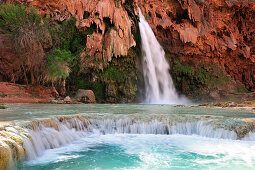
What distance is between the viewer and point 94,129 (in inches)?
257

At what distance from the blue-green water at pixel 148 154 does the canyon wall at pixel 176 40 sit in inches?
541

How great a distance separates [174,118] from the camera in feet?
22.4

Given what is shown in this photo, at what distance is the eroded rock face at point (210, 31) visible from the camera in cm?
2552

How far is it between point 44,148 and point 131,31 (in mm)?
18295

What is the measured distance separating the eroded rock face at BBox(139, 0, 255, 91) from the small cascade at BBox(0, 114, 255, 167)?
19402 mm

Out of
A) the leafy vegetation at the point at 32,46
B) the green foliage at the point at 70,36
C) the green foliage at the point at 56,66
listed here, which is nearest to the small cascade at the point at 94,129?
the green foliage at the point at 56,66

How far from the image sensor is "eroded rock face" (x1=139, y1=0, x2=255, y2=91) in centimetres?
2552

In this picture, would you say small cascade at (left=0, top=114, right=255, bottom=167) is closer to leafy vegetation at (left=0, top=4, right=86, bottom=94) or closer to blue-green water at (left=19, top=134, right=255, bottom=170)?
blue-green water at (left=19, top=134, right=255, bottom=170)

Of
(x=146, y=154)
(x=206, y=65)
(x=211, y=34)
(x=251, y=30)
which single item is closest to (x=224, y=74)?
(x=206, y=65)

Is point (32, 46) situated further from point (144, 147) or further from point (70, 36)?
point (144, 147)

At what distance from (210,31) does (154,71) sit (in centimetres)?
1068

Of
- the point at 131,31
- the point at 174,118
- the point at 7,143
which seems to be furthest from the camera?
the point at 131,31

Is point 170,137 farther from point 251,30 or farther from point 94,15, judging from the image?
point 251,30

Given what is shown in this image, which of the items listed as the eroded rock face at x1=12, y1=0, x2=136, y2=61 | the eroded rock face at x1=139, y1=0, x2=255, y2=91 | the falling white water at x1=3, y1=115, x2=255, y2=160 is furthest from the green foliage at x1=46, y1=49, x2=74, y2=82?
the eroded rock face at x1=139, y1=0, x2=255, y2=91
